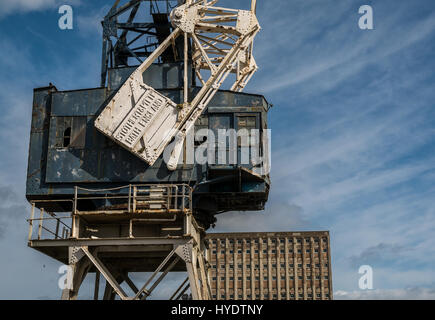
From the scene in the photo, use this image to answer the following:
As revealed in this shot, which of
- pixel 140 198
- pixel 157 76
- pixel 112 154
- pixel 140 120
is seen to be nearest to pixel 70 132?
pixel 112 154

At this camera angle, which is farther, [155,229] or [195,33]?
[195,33]

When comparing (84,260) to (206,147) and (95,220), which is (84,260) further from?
(206,147)

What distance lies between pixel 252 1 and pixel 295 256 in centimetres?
8159

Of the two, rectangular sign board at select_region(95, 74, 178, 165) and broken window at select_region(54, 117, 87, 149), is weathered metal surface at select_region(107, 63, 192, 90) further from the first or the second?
broken window at select_region(54, 117, 87, 149)

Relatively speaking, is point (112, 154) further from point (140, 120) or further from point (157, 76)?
point (157, 76)

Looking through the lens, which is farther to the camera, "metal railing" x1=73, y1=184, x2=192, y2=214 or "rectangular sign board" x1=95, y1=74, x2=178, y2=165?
"rectangular sign board" x1=95, y1=74, x2=178, y2=165

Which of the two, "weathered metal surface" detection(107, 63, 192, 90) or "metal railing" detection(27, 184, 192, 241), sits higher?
"weathered metal surface" detection(107, 63, 192, 90)

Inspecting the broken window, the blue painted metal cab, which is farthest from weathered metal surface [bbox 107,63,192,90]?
the broken window

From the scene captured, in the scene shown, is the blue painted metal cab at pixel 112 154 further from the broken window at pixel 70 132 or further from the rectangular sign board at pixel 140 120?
the rectangular sign board at pixel 140 120

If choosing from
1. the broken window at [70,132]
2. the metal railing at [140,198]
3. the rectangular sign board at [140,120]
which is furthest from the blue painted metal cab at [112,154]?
the rectangular sign board at [140,120]

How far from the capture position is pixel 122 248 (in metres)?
22.8
